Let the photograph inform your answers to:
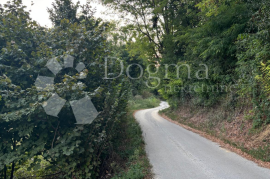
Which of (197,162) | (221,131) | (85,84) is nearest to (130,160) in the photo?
(197,162)

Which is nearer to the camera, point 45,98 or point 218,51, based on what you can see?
point 45,98

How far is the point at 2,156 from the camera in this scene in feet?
16.7

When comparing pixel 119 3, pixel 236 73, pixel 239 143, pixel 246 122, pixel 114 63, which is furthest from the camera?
pixel 119 3

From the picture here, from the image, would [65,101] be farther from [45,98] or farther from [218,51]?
[218,51]

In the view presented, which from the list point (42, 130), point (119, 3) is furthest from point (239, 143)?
point (119, 3)

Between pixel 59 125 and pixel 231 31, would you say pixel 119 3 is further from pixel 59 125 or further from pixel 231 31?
pixel 59 125

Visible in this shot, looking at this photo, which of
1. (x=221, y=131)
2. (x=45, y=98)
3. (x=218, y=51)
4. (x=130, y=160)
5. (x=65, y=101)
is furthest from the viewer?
(x=221, y=131)

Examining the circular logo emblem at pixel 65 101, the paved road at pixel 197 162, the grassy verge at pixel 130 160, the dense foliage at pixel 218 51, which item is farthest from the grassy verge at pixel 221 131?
the circular logo emblem at pixel 65 101

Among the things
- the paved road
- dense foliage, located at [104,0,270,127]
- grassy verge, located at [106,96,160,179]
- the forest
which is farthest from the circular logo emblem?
dense foliage, located at [104,0,270,127]

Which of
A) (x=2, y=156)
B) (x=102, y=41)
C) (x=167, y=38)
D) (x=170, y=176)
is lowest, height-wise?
(x=170, y=176)

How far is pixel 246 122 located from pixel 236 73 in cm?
252

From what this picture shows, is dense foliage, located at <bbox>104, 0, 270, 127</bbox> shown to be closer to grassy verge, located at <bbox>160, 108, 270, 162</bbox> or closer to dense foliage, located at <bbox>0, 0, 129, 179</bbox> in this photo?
grassy verge, located at <bbox>160, 108, 270, 162</bbox>

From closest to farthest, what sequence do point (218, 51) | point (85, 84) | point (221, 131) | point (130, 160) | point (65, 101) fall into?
point (65, 101) < point (85, 84) < point (130, 160) < point (218, 51) < point (221, 131)

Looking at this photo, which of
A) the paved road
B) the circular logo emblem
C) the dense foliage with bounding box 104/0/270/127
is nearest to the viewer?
the circular logo emblem
